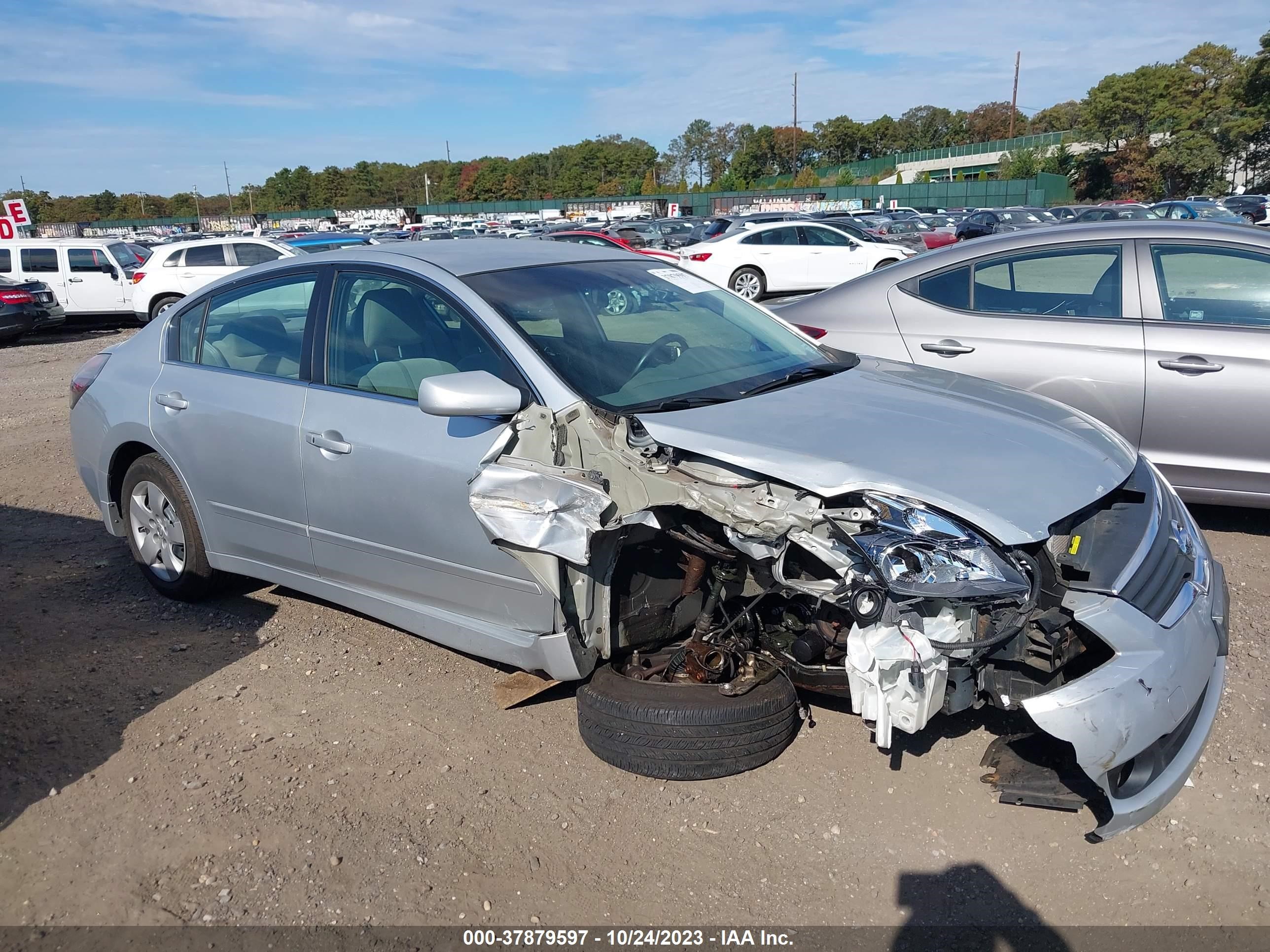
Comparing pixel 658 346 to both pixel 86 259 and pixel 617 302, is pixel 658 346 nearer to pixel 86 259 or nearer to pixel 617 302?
pixel 617 302

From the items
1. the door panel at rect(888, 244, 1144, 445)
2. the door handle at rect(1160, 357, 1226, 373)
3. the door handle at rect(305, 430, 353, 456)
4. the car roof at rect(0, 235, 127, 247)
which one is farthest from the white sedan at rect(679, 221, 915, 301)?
the door handle at rect(305, 430, 353, 456)

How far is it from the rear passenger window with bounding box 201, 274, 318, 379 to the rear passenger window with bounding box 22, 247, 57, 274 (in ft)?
53.2

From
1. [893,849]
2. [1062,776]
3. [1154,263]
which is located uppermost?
[1154,263]

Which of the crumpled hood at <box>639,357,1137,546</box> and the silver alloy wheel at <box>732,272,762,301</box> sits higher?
the crumpled hood at <box>639,357,1137,546</box>

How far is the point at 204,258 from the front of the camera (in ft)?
54.0

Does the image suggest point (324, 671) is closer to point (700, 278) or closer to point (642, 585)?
point (642, 585)

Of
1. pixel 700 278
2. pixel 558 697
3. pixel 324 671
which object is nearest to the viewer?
pixel 558 697

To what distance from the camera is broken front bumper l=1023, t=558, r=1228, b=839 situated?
8.06 ft

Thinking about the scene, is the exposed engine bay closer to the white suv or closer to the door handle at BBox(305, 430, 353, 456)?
the door handle at BBox(305, 430, 353, 456)

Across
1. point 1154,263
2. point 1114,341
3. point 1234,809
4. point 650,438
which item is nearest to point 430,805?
point 650,438

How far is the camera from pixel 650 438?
3027 millimetres

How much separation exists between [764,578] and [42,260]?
19096 mm

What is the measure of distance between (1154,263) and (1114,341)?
0.51 m

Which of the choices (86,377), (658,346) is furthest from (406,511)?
(86,377)
